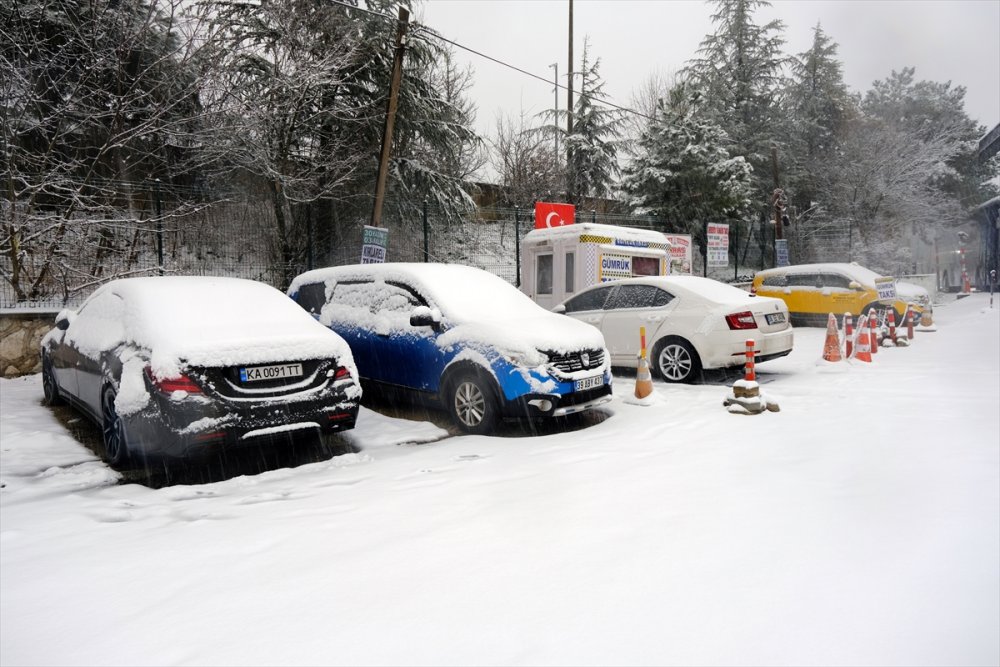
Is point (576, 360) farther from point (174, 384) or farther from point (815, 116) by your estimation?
point (815, 116)

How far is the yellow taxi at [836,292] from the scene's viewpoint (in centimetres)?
1589

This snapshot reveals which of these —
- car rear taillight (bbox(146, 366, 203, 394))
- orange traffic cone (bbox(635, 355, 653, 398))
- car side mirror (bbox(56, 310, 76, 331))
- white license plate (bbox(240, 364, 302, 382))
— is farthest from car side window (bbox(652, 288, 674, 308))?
car side mirror (bbox(56, 310, 76, 331))

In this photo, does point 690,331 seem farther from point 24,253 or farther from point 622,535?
point 24,253

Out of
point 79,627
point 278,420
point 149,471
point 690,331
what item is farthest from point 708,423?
point 79,627

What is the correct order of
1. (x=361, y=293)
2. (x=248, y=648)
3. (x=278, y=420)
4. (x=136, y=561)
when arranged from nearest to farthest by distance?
(x=248, y=648) < (x=136, y=561) < (x=278, y=420) < (x=361, y=293)

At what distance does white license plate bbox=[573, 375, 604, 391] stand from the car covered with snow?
2.10 m

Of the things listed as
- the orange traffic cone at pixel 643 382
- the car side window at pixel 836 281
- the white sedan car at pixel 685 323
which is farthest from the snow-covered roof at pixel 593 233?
the orange traffic cone at pixel 643 382

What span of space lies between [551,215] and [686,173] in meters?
10.4

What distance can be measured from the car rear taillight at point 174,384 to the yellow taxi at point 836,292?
589 inches

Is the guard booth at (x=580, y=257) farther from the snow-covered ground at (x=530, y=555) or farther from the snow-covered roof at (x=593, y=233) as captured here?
the snow-covered ground at (x=530, y=555)

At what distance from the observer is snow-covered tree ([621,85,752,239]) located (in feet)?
79.5

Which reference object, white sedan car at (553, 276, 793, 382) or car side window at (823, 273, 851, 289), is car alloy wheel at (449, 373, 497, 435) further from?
car side window at (823, 273, 851, 289)

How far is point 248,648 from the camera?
252 centimetres

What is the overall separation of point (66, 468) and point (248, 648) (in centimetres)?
393
